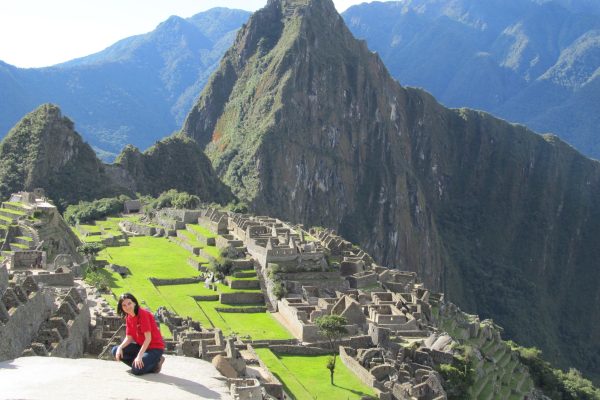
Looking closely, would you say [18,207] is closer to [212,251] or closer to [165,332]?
[212,251]

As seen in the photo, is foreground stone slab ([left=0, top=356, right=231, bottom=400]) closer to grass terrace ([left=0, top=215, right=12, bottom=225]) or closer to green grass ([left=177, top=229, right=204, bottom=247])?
grass terrace ([left=0, top=215, right=12, bottom=225])

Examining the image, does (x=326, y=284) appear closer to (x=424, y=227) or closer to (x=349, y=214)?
(x=349, y=214)

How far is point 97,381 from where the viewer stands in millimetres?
13750

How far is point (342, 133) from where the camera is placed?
176 metres

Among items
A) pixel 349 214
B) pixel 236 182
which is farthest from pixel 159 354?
pixel 349 214

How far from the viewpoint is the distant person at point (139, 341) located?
585 inches

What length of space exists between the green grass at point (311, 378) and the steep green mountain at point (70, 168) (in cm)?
6761

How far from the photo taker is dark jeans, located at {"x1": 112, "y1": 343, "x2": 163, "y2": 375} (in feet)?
48.3

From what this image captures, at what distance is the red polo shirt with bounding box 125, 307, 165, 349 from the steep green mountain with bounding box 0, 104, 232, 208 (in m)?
87.2

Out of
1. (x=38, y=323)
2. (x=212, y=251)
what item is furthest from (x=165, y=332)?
(x=212, y=251)

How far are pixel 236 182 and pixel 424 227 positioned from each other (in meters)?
49.3

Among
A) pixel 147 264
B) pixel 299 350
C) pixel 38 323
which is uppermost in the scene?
pixel 38 323

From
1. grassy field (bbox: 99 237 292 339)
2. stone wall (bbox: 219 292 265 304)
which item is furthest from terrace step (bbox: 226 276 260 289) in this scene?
stone wall (bbox: 219 292 265 304)

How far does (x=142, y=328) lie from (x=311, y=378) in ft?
67.3
